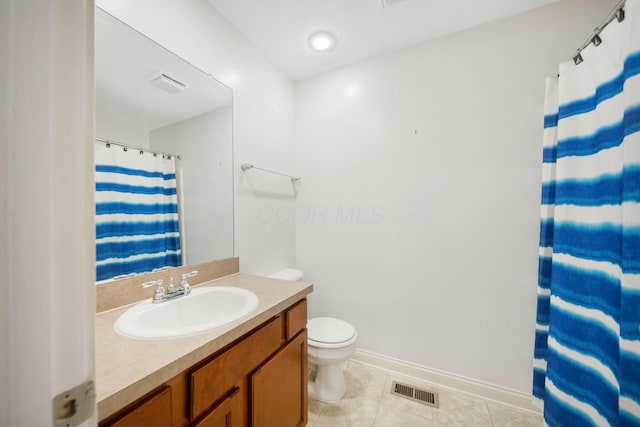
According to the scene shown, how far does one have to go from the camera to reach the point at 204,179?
1398 millimetres

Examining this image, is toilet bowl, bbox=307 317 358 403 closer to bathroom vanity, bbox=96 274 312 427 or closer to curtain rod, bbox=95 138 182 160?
bathroom vanity, bbox=96 274 312 427

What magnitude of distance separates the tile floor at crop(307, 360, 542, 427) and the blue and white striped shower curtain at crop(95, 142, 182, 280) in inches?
50.8

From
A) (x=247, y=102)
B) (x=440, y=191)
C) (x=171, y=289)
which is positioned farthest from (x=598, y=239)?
(x=247, y=102)

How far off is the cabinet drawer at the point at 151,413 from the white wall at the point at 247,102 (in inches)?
39.6

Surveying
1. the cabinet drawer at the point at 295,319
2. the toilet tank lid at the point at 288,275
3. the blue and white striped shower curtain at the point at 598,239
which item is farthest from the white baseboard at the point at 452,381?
the cabinet drawer at the point at 295,319

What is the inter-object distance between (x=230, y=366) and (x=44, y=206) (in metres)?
0.75

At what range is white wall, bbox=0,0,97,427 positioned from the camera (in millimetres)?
271

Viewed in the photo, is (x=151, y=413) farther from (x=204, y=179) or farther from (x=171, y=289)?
(x=204, y=179)

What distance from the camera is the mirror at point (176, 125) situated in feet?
3.29

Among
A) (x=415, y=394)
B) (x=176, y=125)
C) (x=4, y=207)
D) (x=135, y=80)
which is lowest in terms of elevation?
(x=415, y=394)

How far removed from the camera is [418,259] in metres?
1.72

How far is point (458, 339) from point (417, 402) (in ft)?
1.60

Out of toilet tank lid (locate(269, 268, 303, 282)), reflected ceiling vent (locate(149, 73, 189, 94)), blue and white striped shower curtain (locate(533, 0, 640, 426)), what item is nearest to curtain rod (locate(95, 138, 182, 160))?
reflected ceiling vent (locate(149, 73, 189, 94))

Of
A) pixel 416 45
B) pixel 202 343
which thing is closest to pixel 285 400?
pixel 202 343
